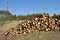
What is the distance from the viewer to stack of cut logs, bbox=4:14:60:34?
1473cm

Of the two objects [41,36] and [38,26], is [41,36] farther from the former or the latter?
[38,26]

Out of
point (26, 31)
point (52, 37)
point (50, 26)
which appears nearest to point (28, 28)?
point (26, 31)

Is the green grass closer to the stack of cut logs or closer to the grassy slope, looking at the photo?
the grassy slope

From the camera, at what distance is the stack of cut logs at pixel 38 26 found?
14.7m

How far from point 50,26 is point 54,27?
1.04 ft

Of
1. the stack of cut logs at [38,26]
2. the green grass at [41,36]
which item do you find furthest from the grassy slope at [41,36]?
the stack of cut logs at [38,26]

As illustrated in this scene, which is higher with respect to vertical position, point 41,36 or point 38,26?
point 38,26

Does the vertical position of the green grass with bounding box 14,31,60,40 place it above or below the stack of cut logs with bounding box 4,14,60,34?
below

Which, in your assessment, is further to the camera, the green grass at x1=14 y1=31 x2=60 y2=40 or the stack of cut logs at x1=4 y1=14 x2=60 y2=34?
the stack of cut logs at x1=4 y1=14 x2=60 y2=34

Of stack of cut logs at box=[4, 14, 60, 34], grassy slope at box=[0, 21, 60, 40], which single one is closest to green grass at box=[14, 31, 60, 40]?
grassy slope at box=[0, 21, 60, 40]

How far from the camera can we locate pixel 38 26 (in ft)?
48.6

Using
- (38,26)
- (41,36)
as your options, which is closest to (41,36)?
(41,36)

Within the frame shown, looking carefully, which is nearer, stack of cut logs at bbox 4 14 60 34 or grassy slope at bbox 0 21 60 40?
grassy slope at bbox 0 21 60 40

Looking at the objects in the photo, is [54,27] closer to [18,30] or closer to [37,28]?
[37,28]
